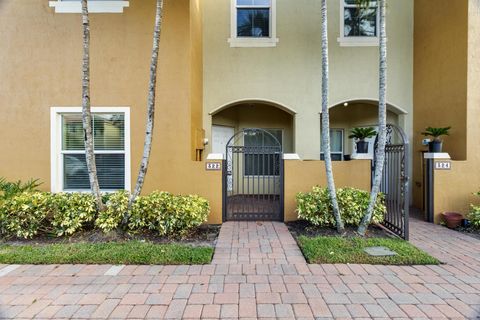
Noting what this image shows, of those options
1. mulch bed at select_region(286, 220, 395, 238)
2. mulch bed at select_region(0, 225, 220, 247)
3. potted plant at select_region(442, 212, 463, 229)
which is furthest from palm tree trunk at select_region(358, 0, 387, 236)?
mulch bed at select_region(0, 225, 220, 247)

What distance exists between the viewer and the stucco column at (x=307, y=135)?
27.2 feet

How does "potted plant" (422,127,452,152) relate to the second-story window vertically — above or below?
below

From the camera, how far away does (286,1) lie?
8.31 m

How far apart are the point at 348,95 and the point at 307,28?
7.68 feet

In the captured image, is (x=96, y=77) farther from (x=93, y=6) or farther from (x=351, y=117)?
(x=351, y=117)

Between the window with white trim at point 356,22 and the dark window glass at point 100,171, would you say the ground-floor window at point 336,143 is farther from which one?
the dark window glass at point 100,171

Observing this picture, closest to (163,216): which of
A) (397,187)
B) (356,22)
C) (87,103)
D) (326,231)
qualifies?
(87,103)

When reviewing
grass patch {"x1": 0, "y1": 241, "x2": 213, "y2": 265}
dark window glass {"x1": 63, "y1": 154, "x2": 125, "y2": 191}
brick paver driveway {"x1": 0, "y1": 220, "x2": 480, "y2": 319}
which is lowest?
brick paver driveway {"x1": 0, "y1": 220, "x2": 480, "y2": 319}

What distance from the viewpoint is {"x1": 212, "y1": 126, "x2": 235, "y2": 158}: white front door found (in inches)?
364

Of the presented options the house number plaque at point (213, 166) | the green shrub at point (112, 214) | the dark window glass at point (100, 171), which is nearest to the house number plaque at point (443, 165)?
the house number plaque at point (213, 166)

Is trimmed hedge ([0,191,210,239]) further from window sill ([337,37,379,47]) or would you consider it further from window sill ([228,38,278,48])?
window sill ([337,37,379,47])

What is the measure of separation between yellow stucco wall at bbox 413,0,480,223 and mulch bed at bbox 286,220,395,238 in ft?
6.97

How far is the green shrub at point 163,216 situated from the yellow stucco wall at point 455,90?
5823 mm

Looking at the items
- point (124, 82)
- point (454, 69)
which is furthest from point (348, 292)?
point (454, 69)
